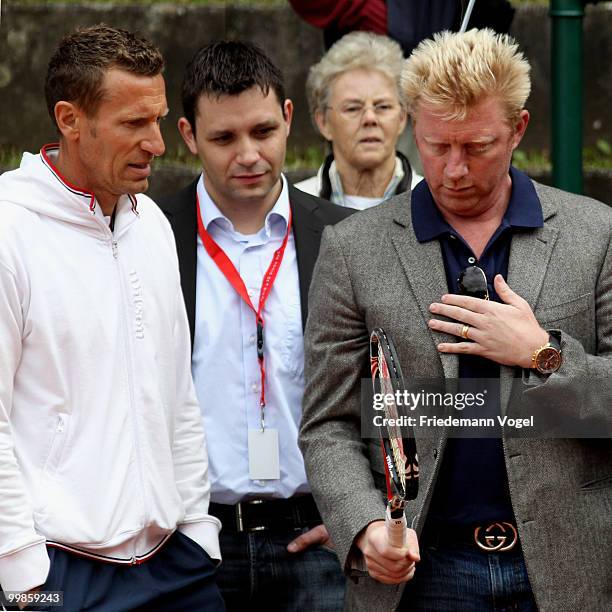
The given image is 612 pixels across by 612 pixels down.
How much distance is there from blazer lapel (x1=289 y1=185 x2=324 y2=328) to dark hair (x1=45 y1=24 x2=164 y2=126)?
947 mm

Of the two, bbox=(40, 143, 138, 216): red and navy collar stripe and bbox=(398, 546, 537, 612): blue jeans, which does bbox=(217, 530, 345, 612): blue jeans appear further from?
bbox=(40, 143, 138, 216): red and navy collar stripe

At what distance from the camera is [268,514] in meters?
4.42

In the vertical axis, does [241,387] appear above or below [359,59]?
below

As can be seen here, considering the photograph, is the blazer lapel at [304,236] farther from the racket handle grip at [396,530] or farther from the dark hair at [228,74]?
the racket handle grip at [396,530]

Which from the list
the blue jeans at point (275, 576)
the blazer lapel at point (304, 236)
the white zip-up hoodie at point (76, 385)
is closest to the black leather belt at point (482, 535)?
Result: the white zip-up hoodie at point (76, 385)

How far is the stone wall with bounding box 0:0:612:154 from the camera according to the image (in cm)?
767

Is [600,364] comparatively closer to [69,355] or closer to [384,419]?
[384,419]

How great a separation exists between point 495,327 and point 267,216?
1.28m

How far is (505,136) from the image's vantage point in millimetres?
3691

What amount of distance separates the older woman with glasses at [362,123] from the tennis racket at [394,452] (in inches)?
98.0

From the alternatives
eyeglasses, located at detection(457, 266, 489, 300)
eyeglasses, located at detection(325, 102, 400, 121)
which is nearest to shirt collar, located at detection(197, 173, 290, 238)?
eyeglasses, located at detection(457, 266, 489, 300)

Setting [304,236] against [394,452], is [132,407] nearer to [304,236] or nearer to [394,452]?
[394,452]

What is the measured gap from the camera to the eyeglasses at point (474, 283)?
143 inches

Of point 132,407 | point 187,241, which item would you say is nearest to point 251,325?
point 187,241
